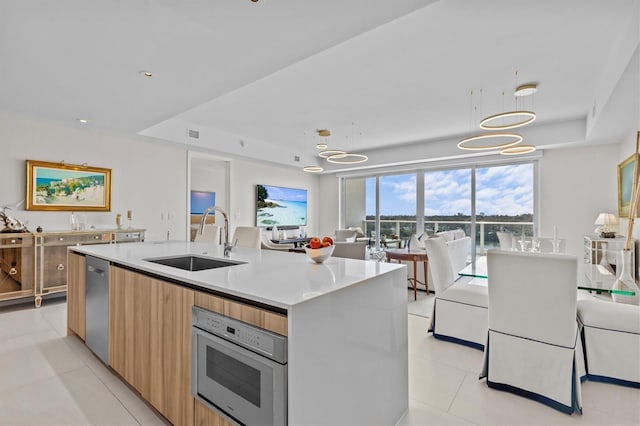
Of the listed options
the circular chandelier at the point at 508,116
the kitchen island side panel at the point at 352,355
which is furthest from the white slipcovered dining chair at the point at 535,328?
the circular chandelier at the point at 508,116

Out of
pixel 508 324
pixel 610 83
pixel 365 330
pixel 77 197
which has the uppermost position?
pixel 610 83

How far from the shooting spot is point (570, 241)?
5.46 metres

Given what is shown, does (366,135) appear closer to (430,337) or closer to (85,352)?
(430,337)

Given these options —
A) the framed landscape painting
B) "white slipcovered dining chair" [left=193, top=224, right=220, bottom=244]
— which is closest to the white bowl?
"white slipcovered dining chair" [left=193, top=224, right=220, bottom=244]

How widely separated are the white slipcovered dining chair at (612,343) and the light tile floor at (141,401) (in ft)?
0.26

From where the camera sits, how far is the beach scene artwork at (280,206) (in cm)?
717

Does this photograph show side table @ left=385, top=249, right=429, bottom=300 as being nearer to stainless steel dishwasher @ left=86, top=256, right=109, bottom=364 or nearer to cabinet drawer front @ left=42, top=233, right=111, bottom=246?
stainless steel dishwasher @ left=86, top=256, right=109, bottom=364

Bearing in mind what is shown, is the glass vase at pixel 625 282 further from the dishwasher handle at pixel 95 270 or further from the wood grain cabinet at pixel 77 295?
the wood grain cabinet at pixel 77 295

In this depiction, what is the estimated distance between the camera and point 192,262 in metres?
2.41

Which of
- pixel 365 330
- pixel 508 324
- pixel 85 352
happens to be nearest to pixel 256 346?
pixel 365 330

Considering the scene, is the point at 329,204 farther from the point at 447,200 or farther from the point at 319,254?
the point at 319,254

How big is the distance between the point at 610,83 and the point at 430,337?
9.87 feet

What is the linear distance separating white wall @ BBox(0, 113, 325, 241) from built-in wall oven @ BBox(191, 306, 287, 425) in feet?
13.8

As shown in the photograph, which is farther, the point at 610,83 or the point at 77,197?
the point at 77,197
